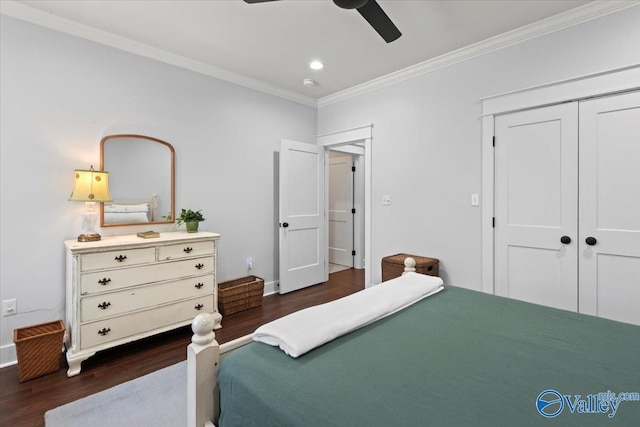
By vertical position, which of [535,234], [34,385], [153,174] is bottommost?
[34,385]

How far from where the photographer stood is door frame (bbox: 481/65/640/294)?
89.6 inches

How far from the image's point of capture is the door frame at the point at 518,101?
2.28m

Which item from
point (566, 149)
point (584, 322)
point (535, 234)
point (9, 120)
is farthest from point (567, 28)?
point (9, 120)

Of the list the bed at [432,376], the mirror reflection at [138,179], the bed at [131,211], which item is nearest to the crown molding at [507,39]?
the bed at [432,376]

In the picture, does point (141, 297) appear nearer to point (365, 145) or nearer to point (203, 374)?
point (203, 374)

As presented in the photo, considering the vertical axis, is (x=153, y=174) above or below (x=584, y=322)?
above

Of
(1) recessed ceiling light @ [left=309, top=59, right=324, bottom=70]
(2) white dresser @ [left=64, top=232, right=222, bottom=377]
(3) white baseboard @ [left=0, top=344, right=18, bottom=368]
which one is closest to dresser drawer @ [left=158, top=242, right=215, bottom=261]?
(2) white dresser @ [left=64, top=232, right=222, bottom=377]

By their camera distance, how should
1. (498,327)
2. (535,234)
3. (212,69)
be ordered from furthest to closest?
(212,69) → (535,234) → (498,327)

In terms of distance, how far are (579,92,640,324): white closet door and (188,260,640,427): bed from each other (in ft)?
3.92

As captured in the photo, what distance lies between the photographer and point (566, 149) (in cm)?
249

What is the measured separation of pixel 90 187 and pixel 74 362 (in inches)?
50.9

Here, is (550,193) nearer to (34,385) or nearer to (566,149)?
(566,149)

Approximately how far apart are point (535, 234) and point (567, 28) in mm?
1660

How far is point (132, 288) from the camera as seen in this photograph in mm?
2473
